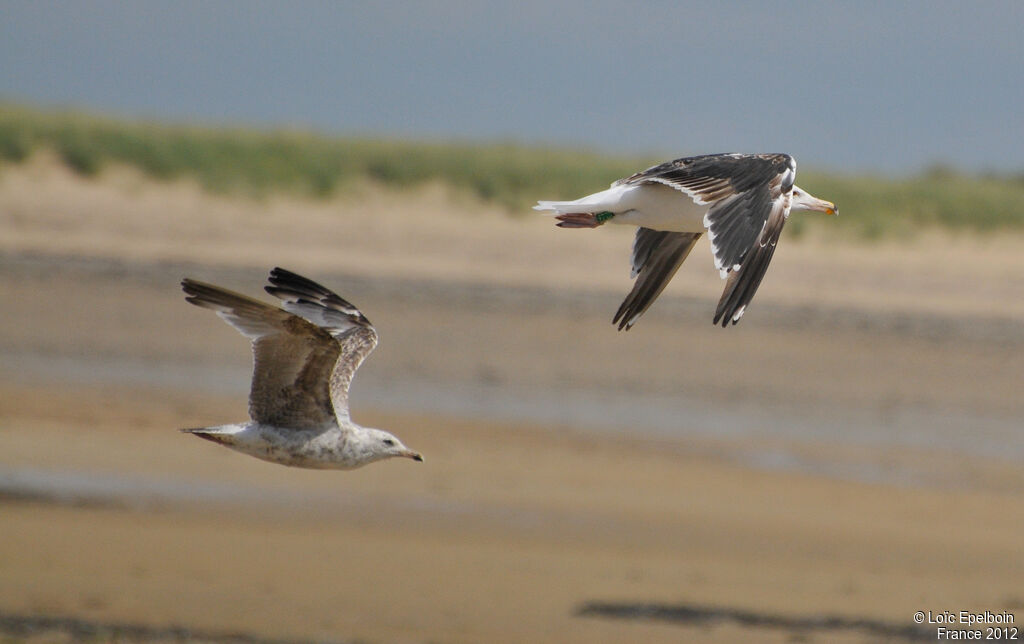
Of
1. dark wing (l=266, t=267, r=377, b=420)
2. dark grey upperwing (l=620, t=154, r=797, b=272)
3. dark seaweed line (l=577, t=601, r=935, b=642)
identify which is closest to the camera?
dark grey upperwing (l=620, t=154, r=797, b=272)

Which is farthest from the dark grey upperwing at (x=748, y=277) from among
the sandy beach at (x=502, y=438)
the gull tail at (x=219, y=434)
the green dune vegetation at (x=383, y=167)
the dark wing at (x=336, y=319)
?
the green dune vegetation at (x=383, y=167)

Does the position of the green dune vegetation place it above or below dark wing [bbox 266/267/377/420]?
above

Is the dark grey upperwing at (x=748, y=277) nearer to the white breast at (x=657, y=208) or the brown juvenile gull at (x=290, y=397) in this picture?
the white breast at (x=657, y=208)

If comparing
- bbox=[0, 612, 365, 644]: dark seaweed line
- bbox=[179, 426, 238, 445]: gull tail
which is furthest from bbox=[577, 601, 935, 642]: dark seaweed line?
bbox=[179, 426, 238, 445]: gull tail

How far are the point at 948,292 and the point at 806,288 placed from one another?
194 centimetres

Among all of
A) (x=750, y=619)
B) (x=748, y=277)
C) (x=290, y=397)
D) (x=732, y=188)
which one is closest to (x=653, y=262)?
(x=732, y=188)

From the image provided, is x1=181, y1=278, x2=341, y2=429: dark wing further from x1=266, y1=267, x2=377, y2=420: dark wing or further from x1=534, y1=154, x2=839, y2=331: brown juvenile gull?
x1=534, y1=154, x2=839, y2=331: brown juvenile gull

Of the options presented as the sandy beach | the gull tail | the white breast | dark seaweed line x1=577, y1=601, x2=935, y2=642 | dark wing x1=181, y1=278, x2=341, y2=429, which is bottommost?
dark seaweed line x1=577, y1=601, x2=935, y2=642

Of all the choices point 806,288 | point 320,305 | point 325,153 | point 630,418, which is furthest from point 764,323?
point 320,305

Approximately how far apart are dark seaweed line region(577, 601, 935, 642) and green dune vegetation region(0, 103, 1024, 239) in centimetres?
1426

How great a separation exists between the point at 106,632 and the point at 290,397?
3.36 m

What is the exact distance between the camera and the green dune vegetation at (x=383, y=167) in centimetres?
2509

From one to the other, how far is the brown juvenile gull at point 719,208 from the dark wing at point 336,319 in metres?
1.01

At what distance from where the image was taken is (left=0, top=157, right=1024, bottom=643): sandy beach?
34.9 ft
